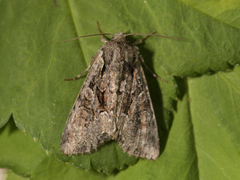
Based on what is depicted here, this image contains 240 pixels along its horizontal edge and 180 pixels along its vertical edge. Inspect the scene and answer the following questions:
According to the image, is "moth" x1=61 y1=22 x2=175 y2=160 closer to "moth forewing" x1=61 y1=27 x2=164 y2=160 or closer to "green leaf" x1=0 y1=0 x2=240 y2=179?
"moth forewing" x1=61 y1=27 x2=164 y2=160

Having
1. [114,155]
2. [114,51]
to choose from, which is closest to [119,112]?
[114,155]

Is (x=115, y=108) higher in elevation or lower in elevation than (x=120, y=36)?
lower

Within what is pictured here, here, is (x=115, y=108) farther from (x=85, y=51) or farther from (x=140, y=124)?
(x=85, y=51)

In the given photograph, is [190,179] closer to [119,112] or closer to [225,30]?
[119,112]

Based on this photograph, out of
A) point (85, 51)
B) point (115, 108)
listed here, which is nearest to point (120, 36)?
point (85, 51)

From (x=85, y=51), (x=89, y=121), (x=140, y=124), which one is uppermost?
(x=85, y=51)

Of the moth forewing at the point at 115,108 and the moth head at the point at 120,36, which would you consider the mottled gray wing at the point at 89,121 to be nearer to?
the moth forewing at the point at 115,108

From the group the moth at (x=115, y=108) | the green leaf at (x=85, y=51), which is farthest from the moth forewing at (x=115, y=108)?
the green leaf at (x=85, y=51)
